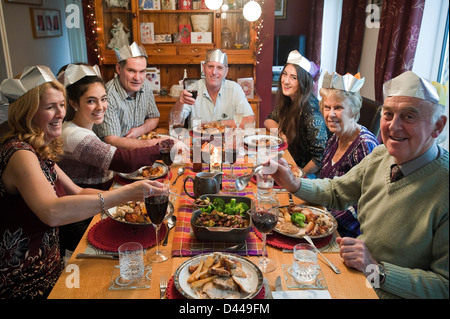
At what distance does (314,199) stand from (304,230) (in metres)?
0.25

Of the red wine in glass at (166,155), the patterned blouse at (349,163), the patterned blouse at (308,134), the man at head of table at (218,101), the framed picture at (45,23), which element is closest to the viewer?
the patterned blouse at (349,163)

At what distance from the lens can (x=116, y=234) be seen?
1.35 metres

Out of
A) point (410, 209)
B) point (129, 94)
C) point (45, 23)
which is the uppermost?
point (45, 23)

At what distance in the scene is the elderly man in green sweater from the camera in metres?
1.11

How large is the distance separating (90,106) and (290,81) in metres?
1.39

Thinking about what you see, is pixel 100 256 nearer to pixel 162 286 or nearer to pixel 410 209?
pixel 162 286

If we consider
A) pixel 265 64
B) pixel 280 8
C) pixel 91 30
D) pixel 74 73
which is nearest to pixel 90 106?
pixel 74 73

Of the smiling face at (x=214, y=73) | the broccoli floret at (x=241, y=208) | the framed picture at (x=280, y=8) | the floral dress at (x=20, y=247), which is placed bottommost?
the floral dress at (x=20, y=247)

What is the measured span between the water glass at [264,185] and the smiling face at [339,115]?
0.50m

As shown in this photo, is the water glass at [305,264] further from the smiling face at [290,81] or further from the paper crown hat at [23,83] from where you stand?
the smiling face at [290,81]

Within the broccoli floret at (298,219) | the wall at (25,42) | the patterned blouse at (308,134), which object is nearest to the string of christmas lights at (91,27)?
the wall at (25,42)

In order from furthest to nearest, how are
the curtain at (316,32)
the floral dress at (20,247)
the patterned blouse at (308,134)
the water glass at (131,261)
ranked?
the curtain at (316,32), the patterned blouse at (308,134), the floral dress at (20,247), the water glass at (131,261)

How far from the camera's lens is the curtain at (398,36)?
2.75 metres
